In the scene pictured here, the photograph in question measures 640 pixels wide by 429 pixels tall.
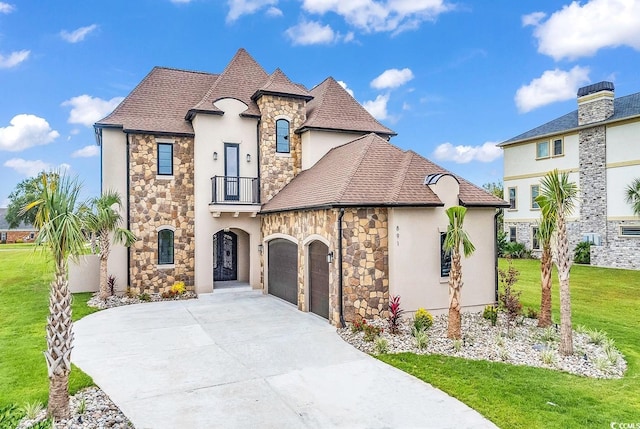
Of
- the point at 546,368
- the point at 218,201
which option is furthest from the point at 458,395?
the point at 218,201

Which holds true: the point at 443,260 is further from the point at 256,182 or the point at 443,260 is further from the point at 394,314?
the point at 256,182

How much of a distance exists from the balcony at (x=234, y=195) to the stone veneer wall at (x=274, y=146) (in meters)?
0.40

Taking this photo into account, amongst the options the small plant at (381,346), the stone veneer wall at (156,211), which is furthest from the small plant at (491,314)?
the stone veneer wall at (156,211)

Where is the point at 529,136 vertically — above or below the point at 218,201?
above

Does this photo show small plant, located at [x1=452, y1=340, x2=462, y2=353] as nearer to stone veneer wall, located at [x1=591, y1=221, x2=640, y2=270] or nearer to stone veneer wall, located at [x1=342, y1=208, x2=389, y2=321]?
stone veneer wall, located at [x1=342, y1=208, x2=389, y2=321]

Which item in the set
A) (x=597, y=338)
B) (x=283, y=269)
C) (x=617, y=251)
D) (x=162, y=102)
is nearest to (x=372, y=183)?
(x=283, y=269)

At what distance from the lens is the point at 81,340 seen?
10.8m

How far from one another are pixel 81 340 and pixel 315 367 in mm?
6604

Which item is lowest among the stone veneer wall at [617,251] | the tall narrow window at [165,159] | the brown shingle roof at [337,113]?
the stone veneer wall at [617,251]

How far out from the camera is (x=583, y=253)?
2747 cm

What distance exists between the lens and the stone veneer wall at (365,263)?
1183 centimetres

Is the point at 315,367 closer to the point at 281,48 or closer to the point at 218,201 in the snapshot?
the point at 218,201

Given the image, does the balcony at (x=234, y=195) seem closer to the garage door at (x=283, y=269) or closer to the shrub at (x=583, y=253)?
the garage door at (x=283, y=269)

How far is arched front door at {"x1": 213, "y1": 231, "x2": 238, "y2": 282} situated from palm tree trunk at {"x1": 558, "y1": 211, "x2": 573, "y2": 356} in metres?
14.0
